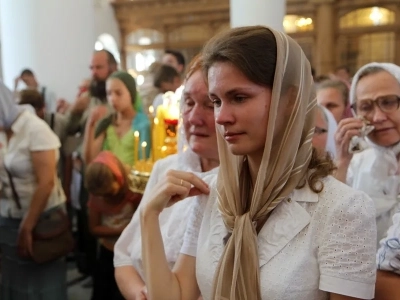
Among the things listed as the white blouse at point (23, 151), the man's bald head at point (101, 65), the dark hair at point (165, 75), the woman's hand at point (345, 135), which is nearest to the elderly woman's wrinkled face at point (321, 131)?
the woman's hand at point (345, 135)

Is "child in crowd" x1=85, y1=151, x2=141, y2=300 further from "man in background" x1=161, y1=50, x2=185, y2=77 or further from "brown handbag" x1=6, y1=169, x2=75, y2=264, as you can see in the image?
"man in background" x1=161, y1=50, x2=185, y2=77

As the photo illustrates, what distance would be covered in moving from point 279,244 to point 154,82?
3.18 meters

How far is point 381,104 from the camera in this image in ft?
5.94

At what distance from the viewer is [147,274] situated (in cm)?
137

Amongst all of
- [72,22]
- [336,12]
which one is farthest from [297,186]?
[336,12]

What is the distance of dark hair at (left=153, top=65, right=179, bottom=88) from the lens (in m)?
4.07

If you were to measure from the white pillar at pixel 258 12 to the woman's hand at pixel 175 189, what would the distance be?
313 cm

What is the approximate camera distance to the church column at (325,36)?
30.6 ft

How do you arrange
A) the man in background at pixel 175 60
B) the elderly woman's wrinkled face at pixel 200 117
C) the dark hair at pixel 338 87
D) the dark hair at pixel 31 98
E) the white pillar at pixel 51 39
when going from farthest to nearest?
the white pillar at pixel 51 39 < the man in background at pixel 175 60 < the dark hair at pixel 31 98 < the dark hair at pixel 338 87 < the elderly woman's wrinkled face at pixel 200 117

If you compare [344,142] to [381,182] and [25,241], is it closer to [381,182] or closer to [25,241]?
[381,182]

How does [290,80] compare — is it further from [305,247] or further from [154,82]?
[154,82]

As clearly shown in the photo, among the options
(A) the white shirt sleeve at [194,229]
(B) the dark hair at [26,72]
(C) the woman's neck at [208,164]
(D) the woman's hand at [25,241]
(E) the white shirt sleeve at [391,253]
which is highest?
(B) the dark hair at [26,72]

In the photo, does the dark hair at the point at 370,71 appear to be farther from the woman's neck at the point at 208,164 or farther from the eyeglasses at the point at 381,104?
the woman's neck at the point at 208,164

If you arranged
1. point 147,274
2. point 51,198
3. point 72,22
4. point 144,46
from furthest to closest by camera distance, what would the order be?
point 144,46, point 72,22, point 51,198, point 147,274
